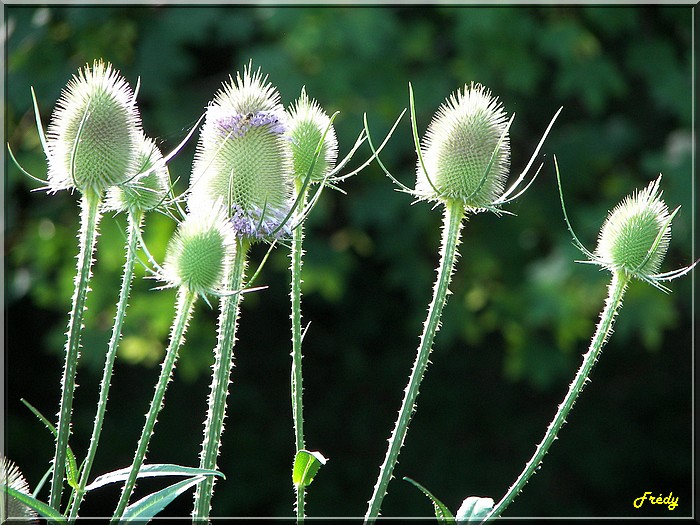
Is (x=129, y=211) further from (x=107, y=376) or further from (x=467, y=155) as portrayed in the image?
(x=467, y=155)

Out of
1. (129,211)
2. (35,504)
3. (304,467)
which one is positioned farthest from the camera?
(129,211)

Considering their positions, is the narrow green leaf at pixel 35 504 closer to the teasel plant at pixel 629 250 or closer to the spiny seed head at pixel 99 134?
the spiny seed head at pixel 99 134

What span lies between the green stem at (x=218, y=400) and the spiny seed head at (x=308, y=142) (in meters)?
0.19

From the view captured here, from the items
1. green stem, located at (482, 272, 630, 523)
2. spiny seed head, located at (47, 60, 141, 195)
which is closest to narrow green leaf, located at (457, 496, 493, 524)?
green stem, located at (482, 272, 630, 523)

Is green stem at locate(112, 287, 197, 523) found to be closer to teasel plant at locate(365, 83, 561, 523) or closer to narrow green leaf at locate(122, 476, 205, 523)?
narrow green leaf at locate(122, 476, 205, 523)

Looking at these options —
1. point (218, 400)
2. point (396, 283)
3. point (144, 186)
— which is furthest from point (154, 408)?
point (396, 283)

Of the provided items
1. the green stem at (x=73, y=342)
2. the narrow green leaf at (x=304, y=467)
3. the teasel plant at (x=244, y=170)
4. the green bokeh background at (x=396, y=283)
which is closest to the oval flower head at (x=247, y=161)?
the teasel plant at (x=244, y=170)

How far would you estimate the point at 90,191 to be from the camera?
0.93 metres

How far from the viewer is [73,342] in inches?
34.2

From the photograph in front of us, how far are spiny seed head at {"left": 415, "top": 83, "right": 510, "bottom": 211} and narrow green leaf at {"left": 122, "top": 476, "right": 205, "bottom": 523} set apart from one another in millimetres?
397

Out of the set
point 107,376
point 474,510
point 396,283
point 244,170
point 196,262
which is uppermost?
point 396,283

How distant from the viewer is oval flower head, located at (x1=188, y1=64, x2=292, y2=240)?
921 mm

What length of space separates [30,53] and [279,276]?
63.4 inches

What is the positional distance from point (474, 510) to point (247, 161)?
0.43 m
